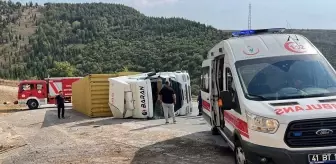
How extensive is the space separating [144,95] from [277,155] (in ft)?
41.1

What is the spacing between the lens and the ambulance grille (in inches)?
223

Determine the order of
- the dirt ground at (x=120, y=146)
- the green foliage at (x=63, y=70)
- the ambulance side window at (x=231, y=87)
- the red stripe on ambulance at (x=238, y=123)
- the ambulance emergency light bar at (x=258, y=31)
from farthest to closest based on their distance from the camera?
the green foliage at (x=63, y=70)
the dirt ground at (x=120, y=146)
the ambulance emergency light bar at (x=258, y=31)
the ambulance side window at (x=231, y=87)
the red stripe on ambulance at (x=238, y=123)

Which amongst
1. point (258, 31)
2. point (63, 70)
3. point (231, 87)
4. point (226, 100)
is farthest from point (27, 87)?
point (63, 70)

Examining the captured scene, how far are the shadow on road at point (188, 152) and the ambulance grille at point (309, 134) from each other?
272 cm

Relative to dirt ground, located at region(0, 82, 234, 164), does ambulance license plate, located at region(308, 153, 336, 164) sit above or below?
above

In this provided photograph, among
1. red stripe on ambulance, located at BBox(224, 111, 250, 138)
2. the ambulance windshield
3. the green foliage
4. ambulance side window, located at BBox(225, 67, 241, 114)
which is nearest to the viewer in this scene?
red stripe on ambulance, located at BBox(224, 111, 250, 138)

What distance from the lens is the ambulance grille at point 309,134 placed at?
565 cm

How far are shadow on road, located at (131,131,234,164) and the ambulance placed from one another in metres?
0.71

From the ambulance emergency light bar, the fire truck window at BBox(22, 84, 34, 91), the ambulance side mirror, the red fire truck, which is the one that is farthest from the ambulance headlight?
the fire truck window at BBox(22, 84, 34, 91)

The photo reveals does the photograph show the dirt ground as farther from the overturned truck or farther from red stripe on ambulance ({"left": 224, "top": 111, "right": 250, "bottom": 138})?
the overturned truck

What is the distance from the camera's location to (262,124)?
5859mm

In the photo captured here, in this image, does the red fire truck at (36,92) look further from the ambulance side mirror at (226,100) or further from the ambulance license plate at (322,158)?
the ambulance license plate at (322,158)

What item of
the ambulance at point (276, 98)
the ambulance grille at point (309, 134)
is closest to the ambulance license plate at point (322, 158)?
the ambulance at point (276, 98)

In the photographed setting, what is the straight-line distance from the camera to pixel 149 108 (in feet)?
59.7
